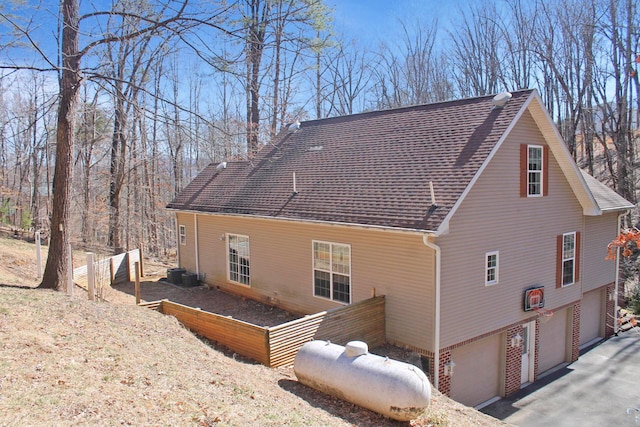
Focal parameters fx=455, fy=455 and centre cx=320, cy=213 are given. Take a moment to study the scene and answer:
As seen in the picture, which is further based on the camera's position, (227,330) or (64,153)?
(64,153)

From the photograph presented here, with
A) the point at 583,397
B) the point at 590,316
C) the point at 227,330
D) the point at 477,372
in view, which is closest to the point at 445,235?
the point at 477,372

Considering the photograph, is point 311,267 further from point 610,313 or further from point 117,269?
point 610,313

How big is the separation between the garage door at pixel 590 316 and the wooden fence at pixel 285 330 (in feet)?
31.4

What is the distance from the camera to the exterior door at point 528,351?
12783mm

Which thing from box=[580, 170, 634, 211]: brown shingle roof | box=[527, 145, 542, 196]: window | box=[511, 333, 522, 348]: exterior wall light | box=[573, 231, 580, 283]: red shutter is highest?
box=[527, 145, 542, 196]: window

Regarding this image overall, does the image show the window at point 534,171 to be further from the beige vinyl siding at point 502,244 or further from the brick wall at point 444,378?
the brick wall at point 444,378

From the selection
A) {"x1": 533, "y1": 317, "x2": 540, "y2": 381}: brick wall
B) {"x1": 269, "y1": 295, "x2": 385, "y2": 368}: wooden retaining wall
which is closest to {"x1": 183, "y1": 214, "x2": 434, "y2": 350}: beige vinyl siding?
{"x1": 269, "y1": 295, "x2": 385, "y2": 368}: wooden retaining wall

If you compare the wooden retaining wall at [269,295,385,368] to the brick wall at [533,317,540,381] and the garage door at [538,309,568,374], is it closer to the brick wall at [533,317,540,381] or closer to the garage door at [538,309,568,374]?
the brick wall at [533,317,540,381]

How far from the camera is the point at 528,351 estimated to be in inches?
509

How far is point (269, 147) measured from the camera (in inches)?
725

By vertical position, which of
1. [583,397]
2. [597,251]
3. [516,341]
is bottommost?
[583,397]

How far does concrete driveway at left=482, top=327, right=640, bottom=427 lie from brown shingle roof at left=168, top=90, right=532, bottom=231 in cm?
567

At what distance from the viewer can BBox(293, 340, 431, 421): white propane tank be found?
269 inches

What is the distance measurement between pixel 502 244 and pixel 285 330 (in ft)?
19.6
